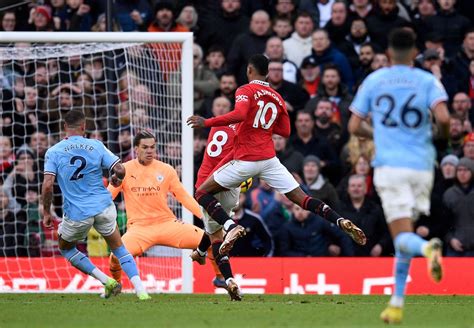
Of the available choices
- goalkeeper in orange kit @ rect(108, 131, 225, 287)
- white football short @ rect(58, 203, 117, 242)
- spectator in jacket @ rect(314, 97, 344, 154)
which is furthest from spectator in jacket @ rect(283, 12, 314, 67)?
white football short @ rect(58, 203, 117, 242)

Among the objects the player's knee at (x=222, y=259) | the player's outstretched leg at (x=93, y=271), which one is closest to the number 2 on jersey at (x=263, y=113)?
the player's knee at (x=222, y=259)

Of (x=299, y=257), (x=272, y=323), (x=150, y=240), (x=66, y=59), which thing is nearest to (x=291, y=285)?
(x=299, y=257)

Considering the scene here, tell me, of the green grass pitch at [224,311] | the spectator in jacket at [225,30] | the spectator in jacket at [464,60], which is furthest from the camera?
the spectator in jacket at [225,30]

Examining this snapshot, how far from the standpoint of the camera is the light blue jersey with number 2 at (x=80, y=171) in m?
13.5

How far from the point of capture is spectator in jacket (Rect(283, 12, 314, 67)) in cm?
1988

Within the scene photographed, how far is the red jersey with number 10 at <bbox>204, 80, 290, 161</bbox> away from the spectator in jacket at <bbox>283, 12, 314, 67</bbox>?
6.32m

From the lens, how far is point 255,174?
13.7 m

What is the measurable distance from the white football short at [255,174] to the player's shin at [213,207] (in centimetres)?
22

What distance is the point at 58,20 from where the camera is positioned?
68.3 ft

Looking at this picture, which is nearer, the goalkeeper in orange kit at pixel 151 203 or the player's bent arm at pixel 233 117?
the player's bent arm at pixel 233 117

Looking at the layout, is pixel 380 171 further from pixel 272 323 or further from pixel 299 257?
pixel 299 257

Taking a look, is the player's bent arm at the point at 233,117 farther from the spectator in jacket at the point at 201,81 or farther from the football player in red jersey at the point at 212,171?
the spectator in jacket at the point at 201,81

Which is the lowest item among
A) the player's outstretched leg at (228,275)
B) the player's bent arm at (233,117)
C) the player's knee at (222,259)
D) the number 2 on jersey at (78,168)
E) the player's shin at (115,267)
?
the player's shin at (115,267)

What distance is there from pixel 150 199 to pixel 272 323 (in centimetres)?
530
